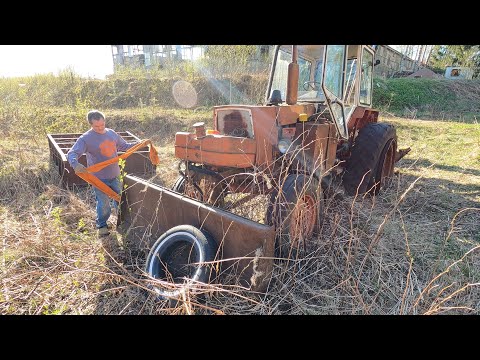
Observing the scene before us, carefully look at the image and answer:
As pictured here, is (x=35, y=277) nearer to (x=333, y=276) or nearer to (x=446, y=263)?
(x=333, y=276)

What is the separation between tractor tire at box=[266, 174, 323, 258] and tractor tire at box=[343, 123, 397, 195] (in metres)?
1.24

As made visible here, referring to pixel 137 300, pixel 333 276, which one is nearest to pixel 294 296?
pixel 333 276

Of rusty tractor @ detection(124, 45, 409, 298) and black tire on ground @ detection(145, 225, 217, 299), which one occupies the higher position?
A: rusty tractor @ detection(124, 45, 409, 298)

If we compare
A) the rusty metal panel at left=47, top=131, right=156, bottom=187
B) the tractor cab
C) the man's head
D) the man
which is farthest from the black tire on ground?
the rusty metal panel at left=47, top=131, right=156, bottom=187

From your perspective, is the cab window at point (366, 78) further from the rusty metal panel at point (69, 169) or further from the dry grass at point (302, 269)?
the rusty metal panel at point (69, 169)

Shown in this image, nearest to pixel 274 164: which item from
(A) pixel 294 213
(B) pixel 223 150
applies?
(B) pixel 223 150

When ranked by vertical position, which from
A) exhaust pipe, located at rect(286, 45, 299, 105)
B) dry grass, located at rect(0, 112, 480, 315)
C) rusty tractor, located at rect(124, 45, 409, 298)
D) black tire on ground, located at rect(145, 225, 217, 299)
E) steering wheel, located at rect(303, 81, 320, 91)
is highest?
exhaust pipe, located at rect(286, 45, 299, 105)

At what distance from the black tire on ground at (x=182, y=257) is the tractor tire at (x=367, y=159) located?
8.38 ft

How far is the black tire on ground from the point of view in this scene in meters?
2.42

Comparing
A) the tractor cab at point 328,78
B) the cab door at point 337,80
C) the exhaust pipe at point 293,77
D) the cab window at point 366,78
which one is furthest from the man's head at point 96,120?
the cab window at point 366,78

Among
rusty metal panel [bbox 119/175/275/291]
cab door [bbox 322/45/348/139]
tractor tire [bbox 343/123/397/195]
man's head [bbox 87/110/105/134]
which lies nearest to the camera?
rusty metal panel [bbox 119/175/275/291]

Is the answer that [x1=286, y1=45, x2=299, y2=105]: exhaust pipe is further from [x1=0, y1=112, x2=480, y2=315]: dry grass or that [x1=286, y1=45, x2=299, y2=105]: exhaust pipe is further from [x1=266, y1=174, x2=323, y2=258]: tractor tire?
[x1=0, y1=112, x2=480, y2=315]: dry grass

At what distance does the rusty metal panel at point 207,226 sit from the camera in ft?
A: 7.66

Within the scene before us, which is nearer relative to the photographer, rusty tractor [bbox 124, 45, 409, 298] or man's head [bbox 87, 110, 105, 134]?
rusty tractor [bbox 124, 45, 409, 298]
